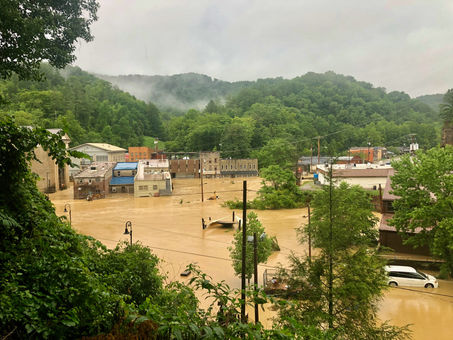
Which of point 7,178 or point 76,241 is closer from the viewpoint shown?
point 7,178

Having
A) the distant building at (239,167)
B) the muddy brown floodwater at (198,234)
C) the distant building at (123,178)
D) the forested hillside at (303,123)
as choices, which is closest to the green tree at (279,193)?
the muddy brown floodwater at (198,234)

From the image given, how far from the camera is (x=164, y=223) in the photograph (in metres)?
31.4

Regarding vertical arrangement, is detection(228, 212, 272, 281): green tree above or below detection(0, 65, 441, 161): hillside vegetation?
below

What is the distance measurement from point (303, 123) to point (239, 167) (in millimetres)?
41987

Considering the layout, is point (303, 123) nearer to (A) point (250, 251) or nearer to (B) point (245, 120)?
(B) point (245, 120)

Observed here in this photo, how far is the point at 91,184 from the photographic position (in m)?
45.5

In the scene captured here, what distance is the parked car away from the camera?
49.4ft

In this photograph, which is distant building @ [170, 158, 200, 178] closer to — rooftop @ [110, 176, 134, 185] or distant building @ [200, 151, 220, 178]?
distant building @ [200, 151, 220, 178]

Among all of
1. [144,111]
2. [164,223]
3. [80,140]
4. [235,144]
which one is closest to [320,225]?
[164,223]

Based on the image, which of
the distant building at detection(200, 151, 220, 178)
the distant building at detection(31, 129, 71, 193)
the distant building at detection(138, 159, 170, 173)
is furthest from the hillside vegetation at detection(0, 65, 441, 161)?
the distant building at detection(138, 159, 170, 173)

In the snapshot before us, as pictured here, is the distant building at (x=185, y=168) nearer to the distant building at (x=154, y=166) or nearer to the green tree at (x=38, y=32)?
the distant building at (x=154, y=166)

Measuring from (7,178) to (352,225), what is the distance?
958 centimetres

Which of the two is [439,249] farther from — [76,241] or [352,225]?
[76,241]

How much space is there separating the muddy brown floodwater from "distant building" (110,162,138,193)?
7.03 feet
